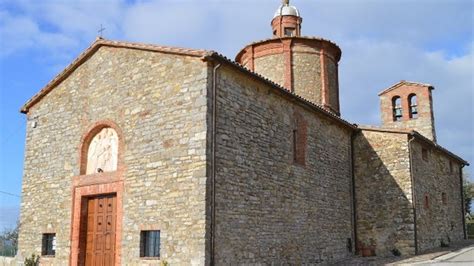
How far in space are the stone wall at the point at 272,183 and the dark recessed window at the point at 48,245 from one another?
572 centimetres

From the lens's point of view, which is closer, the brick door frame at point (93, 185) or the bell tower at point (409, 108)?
the brick door frame at point (93, 185)

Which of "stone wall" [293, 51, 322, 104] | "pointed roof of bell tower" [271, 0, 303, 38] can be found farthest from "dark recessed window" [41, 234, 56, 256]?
"pointed roof of bell tower" [271, 0, 303, 38]

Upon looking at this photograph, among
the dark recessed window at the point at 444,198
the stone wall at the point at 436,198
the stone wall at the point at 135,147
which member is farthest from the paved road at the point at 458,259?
the stone wall at the point at 135,147

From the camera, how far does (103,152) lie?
13.4 m

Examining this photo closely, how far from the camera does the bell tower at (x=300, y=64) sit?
20594mm

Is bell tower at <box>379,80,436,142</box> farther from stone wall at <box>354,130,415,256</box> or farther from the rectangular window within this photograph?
the rectangular window

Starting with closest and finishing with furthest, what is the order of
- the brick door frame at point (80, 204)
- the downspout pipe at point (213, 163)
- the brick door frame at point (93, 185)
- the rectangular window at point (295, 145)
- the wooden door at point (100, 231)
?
the downspout pipe at point (213, 163) < the brick door frame at point (80, 204) < the brick door frame at point (93, 185) < the wooden door at point (100, 231) < the rectangular window at point (295, 145)

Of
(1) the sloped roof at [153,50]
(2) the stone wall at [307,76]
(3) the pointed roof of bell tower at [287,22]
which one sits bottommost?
(1) the sloped roof at [153,50]

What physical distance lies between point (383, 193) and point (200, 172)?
8.79 metres

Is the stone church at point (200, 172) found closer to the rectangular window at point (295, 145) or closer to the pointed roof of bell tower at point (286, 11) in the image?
the rectangular window at point (295, 145)

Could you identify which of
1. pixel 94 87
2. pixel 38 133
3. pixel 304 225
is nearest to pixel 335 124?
pixel 304 225

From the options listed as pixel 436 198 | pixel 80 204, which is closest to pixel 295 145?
pixel 80 204

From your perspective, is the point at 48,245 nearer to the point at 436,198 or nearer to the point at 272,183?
the point at 272,183

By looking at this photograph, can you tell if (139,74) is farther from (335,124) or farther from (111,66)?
(335,124)
